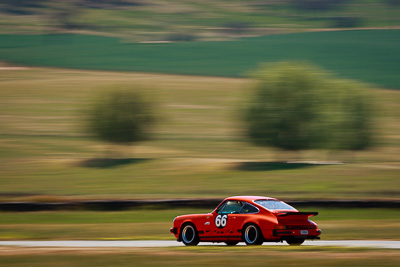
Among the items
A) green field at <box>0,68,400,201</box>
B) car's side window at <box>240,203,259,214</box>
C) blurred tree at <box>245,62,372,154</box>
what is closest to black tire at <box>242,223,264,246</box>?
car's side window at <box>240,203,259,214</box>

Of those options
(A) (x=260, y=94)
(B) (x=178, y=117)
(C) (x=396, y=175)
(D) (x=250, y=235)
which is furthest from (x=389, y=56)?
(D) (x=250, y=235)

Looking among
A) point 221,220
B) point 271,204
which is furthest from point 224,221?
point 271,204

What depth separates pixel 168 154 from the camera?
5200 centimetres

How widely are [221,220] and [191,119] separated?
49.3 m

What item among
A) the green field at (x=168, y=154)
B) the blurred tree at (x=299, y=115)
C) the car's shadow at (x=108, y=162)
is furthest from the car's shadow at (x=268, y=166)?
the car's shadow at (x=108, y=162)

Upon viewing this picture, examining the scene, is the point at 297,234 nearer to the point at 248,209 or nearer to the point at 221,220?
the point at 248,209

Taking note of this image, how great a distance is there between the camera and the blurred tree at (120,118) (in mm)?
52469

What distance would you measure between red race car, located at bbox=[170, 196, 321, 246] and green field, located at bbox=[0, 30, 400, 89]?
6114 centimetres

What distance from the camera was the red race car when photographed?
14.9 m

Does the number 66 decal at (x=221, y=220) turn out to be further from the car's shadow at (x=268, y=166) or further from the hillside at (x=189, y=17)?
the hillside at (x=189, y=17)

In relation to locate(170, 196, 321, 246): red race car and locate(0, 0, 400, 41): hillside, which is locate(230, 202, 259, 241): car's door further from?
locate(0, 0, 400, 41): hillside

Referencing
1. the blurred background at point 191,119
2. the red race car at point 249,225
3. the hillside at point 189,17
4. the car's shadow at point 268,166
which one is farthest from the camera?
the hillside at point 189,17

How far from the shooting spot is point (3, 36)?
10275 cm

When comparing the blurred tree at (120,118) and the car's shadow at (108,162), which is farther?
the blurred tree at (120,118)
